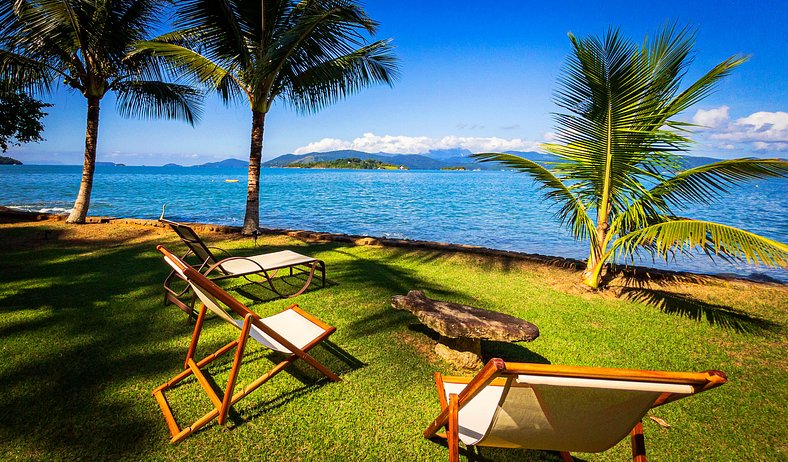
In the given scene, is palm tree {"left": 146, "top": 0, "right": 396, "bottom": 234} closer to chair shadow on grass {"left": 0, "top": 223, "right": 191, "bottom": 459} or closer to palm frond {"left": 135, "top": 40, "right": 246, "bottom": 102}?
palm frond {"left": 135, "top": 40, "right": 246, "bottom": 102}

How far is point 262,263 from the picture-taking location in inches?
191

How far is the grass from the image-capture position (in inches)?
90.9

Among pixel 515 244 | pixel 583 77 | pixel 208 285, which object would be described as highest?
pixel 583 77

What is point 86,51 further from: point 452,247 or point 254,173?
point 452,247

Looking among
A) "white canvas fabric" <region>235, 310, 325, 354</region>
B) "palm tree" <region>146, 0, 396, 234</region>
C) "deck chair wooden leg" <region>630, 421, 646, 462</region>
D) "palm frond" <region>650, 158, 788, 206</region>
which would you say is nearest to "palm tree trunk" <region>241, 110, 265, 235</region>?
"palm tree" <region>146, 0, 396, 234</region>

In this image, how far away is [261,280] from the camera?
221 inches

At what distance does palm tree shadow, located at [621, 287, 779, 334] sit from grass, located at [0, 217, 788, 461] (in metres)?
0.03

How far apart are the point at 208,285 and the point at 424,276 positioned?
4.31 metres

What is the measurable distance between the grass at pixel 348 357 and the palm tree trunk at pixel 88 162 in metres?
2.97

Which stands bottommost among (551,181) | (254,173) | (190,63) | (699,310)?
(699,310)

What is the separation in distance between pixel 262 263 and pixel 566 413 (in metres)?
4.18

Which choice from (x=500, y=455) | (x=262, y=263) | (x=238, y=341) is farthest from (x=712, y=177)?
(x=262, y=263)

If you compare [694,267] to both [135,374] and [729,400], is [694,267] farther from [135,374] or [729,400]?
[135,374]

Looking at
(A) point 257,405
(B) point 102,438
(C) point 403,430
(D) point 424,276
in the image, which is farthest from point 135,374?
(D) point 424,276
